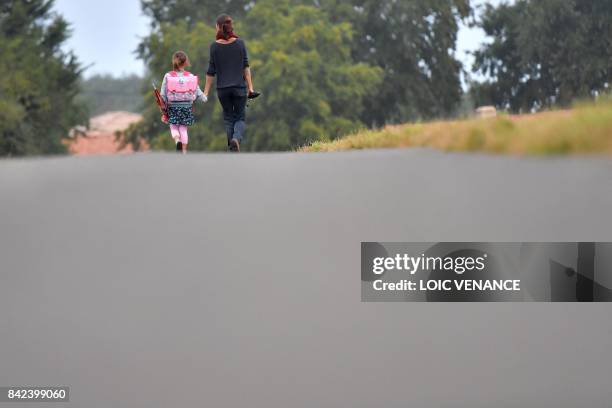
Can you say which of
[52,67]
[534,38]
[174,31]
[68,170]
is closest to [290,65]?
[174,31]

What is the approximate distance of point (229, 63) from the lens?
923 cm

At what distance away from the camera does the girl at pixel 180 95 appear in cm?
942

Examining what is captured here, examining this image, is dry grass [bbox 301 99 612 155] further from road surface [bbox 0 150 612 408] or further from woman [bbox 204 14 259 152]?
woman [bbox 204 14 259 152]

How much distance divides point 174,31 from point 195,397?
31.5 meters

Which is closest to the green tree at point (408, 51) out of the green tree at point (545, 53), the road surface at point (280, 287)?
the green tree at point (545, 53)

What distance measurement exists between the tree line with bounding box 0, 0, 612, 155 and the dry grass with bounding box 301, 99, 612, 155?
25.3 m

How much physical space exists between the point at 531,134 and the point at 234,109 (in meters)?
4.10

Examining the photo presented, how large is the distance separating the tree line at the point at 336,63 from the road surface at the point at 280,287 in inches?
980

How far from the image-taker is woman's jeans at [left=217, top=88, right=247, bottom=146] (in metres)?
9.25

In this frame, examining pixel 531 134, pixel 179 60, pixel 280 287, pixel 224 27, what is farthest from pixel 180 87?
pixel 531 134

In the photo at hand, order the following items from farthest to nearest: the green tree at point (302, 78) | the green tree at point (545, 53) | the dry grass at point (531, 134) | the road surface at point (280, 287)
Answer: the green tree at point (302, 78) < the green tree at point (545, 53) < the road surface at point (280, 287) < the dry grass at point (531, 134)

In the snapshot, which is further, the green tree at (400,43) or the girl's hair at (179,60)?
the green tree at (400,43)

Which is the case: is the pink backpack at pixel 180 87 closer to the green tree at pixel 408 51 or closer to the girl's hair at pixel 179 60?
the girl's hair at pixel 179 60

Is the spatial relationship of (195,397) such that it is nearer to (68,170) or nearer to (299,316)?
(299,316)
